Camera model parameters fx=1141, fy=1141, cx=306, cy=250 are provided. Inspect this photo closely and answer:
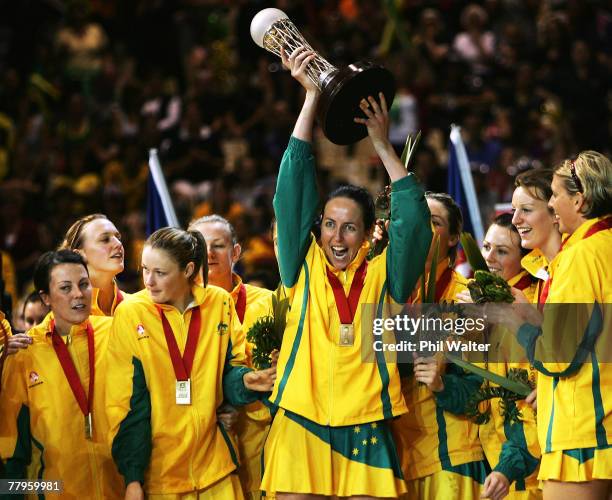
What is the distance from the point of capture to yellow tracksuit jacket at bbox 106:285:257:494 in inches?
→ 205

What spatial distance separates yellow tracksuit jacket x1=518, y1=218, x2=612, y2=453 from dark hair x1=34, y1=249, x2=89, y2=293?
2.29 metres

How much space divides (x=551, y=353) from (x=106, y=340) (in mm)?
2189

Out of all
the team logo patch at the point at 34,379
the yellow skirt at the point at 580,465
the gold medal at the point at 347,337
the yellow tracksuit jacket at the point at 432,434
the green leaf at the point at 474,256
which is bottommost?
the yellow skirt at the point at 580,465

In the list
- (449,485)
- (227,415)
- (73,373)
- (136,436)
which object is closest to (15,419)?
(73,373)

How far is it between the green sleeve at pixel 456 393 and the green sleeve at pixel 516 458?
0.24 m

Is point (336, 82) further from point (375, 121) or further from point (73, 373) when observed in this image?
point (73, 373)

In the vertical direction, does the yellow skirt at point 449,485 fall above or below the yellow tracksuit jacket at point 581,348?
below

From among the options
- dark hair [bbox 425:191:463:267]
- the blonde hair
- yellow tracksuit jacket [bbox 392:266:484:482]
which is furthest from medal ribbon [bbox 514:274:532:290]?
the blonde hair

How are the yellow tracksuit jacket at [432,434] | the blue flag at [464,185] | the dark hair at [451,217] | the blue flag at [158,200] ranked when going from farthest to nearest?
the blue flag at [464,185], the blue flag at [158,200], the dark hair at [451,217], the yellow tracksuit jacket at [432,434]

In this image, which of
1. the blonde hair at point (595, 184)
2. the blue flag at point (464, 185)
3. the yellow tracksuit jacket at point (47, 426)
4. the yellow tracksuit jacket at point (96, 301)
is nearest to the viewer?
the blonde hair at point (595, 184)

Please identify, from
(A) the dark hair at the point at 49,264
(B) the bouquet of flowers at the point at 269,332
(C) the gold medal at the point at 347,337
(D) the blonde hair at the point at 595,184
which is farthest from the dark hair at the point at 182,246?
(D) the blonde hair at the point at 595,184

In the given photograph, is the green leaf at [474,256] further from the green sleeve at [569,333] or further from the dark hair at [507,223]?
the green sleeve at [569,333]

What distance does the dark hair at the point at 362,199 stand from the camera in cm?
511

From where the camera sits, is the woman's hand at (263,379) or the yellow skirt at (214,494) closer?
the woman's hand at (263,379)
